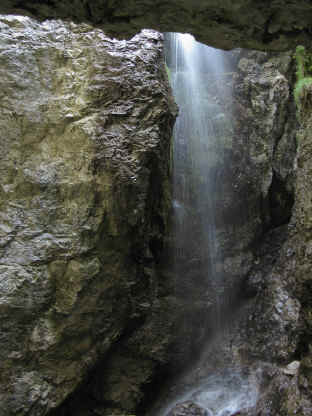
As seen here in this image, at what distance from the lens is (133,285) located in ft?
20.7

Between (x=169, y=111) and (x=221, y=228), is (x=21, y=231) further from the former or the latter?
(x=221, y=228)

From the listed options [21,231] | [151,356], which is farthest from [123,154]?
[151,356]

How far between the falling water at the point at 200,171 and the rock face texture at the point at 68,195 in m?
2.62

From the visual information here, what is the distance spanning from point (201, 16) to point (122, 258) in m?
4.48

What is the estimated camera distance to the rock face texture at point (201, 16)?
6.74ft

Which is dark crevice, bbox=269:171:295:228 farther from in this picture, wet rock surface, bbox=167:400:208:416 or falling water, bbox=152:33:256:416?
wet rock surface, bbox=167:400:208:416

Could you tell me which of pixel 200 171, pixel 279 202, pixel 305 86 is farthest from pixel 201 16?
pixel 279 202

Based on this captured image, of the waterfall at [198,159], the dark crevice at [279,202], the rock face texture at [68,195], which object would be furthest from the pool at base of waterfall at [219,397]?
the dark crevice at [279,202]

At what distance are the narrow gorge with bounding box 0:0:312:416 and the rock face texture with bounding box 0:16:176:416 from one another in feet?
0.07

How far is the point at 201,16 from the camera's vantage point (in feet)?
7.12

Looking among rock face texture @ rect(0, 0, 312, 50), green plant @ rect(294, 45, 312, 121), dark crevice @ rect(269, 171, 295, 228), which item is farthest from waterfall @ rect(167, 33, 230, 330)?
rock face texture @ rect(0, 0, 312, 50)

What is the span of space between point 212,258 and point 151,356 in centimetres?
305

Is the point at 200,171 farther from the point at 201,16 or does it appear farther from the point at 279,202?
the point at 201,16

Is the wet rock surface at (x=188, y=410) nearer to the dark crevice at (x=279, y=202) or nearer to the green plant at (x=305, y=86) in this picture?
the dark crevice at (x=279, y=202)
